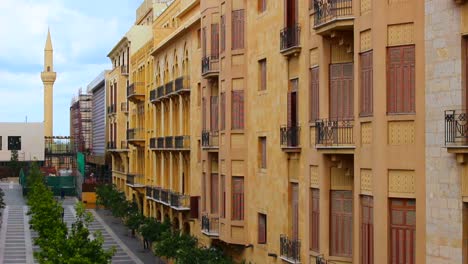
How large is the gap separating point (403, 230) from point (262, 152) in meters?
10.1

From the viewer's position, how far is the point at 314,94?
21.6 m

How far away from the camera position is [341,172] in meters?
20.4

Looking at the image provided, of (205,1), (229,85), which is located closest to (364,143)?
(229,85)

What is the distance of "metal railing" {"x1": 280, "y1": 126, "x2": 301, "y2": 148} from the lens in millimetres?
23031

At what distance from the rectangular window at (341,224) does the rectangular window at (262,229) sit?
20.0 ft

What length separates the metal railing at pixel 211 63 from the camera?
99.8ft

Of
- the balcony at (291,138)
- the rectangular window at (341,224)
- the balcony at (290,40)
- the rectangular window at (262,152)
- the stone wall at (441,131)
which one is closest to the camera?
the stone wall at (441,131)

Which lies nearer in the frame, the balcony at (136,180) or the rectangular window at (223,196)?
the rectangular window at (223,196)

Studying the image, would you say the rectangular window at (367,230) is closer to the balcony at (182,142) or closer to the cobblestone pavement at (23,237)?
the balcony at (182,142)

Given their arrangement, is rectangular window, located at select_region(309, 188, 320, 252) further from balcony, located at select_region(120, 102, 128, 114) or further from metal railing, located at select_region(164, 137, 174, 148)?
balcony, located at select_region(120, 102, 128, 114)

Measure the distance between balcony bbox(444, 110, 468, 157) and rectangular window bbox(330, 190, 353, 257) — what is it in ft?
15.3

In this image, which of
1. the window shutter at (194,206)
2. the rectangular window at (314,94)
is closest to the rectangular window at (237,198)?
the rectangular window at (314,94)

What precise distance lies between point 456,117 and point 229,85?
531 inches

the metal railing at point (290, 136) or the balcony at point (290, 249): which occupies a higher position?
the metal railing at point (290, 136)
